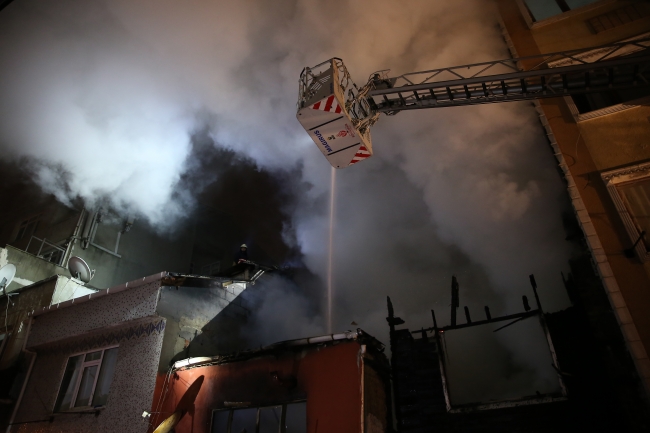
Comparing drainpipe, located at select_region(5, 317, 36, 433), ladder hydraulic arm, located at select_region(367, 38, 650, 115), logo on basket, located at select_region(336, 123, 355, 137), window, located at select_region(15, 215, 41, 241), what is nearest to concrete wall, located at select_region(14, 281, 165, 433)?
drainpipe, located at select_region(5, 317, 36, 433)

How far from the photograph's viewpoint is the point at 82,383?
33.6 feet

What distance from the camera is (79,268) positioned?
13422 mm

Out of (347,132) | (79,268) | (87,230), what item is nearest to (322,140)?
(347,132)

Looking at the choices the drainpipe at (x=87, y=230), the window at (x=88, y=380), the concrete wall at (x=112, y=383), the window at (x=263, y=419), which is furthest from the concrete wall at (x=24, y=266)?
the window at (x=263, y=419)

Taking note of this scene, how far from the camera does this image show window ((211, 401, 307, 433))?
7.82m

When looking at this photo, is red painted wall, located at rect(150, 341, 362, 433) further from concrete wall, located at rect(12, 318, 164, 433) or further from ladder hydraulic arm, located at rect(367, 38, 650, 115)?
ladder hydraulic arm, located at rect(367, 38, 650, 115)

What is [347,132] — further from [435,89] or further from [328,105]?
[435,89]

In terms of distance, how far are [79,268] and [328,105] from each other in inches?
444

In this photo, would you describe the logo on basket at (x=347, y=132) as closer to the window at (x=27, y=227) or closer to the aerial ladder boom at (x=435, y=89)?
the aerial ladder boom at (x=435, y=89)

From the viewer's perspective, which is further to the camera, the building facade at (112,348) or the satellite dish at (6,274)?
the satellite dish at (6,274)

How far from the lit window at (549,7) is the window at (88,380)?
49.8 feet

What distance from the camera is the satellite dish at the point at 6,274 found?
13.3 m

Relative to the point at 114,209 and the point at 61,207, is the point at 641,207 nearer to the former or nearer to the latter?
the point at 114,209

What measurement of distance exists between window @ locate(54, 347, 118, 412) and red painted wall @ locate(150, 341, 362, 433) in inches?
80.0
